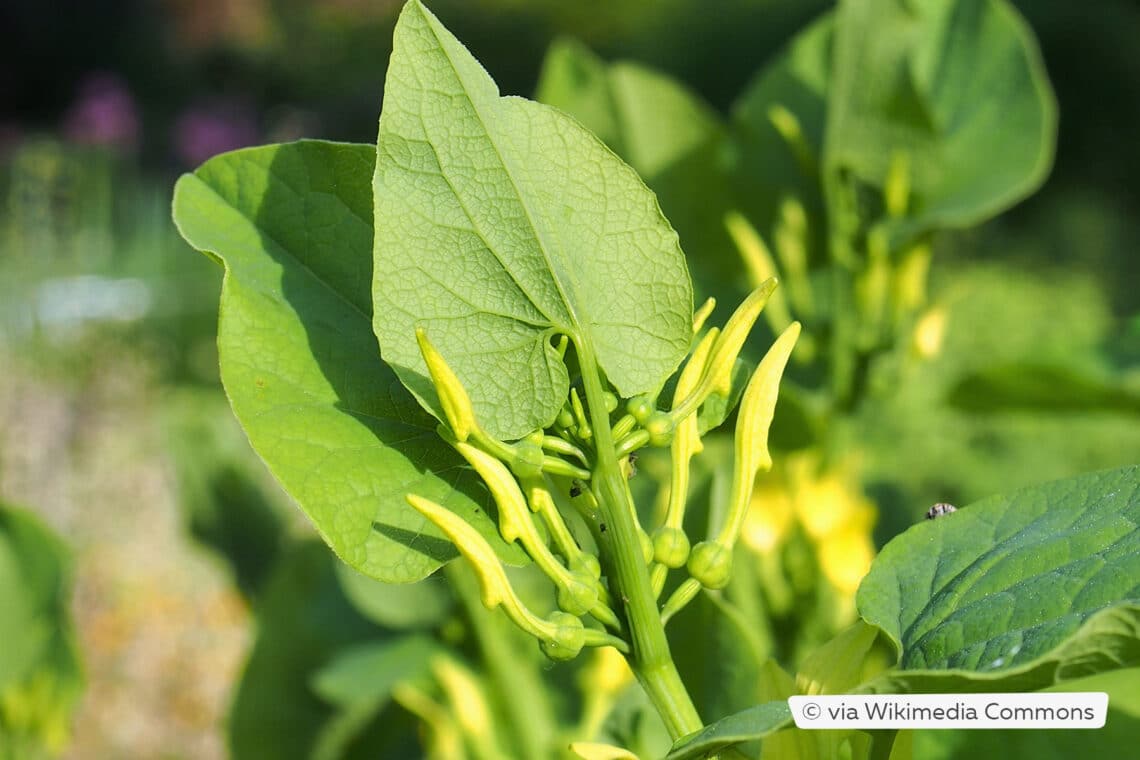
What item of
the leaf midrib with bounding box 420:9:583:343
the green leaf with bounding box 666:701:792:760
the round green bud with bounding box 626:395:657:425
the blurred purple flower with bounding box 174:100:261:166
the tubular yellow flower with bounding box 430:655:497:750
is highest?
the leaf midrib with bounding box 420:9:583:343

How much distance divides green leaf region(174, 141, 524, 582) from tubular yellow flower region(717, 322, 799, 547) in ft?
0.21

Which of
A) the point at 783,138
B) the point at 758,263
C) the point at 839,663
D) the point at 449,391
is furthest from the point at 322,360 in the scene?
the point at 783,138

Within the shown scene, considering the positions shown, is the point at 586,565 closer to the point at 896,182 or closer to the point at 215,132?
the point at 896,182

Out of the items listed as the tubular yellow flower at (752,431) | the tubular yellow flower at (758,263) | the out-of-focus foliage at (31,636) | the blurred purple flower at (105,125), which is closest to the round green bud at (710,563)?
the tubular yellow flower at (752,431)

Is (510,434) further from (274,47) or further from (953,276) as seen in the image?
(274,47)

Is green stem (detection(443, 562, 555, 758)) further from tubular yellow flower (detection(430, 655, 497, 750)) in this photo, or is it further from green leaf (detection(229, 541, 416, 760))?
green leaf (detection(229, 541, 416, 760))

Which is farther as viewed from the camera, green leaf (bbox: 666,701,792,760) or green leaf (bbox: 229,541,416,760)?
green leaf (bbox: 229,541,416,760)

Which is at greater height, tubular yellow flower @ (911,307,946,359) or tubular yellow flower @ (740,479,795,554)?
tubular yellow flower @ (911,307,946,359)

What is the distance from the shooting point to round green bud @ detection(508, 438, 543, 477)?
33cm

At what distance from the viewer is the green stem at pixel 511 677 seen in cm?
75

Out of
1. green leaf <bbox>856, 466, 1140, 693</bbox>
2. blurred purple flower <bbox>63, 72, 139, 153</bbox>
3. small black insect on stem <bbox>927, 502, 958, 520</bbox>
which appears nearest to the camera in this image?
green leaf <bbox>856, 466, 1140, 693</bbox>

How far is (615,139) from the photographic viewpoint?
0.76 m

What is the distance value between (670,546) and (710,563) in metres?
0.01

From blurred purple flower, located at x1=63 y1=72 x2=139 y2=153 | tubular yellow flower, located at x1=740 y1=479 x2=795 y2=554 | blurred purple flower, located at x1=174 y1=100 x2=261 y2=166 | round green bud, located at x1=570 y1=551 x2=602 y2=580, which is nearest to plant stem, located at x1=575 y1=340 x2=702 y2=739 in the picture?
round green bud, located at x1=570 y1=551 x2=602 y2=580
